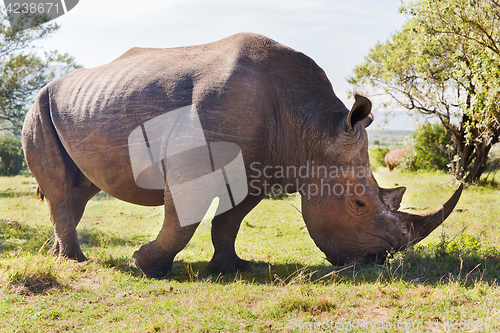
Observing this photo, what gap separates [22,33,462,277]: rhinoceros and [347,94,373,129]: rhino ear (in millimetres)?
14

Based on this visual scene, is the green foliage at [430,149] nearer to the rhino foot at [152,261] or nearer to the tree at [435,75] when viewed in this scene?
the tree at [435,75]

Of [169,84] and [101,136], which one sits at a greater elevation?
[169,84]

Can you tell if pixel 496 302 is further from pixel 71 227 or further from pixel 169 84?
pixel 71 227

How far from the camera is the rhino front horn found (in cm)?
479

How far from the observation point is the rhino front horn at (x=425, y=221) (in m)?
4.79

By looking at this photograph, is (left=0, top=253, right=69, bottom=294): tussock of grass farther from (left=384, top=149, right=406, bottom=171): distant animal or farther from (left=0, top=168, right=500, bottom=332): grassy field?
(left=384, top=149, right=406, bottom=171): distant animal

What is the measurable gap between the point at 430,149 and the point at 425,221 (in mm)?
16052

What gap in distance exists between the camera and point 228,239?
5.75 metres

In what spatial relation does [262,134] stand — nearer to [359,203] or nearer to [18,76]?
[359,203]

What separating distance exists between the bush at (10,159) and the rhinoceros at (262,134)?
21.2 meters

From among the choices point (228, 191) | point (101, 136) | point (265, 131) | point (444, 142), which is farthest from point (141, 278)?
point (444, 142)

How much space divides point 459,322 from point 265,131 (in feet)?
8.71

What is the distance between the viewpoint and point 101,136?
205 inches

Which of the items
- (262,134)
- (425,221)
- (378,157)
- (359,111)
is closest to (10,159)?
(378,157)
